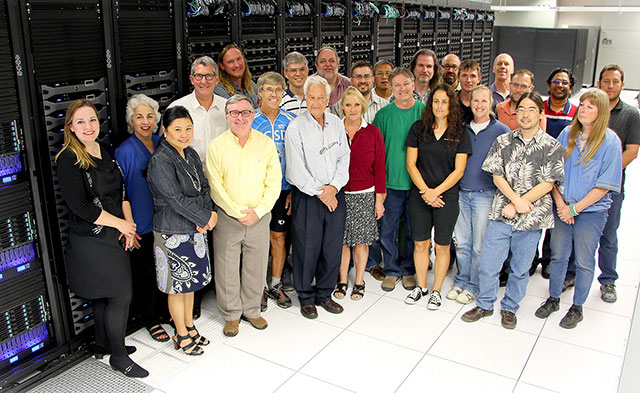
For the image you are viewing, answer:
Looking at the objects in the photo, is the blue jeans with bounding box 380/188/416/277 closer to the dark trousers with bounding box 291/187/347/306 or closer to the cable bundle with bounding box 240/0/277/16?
the dark trousers with bounding box 291/187/347/306

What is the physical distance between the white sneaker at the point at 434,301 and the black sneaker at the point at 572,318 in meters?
0.82

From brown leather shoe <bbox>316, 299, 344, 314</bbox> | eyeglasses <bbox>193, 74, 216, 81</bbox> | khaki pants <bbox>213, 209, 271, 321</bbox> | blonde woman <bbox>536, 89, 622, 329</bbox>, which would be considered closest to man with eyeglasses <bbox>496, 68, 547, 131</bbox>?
blonde woman <bbox>536, 89, 622, 329</bbox>

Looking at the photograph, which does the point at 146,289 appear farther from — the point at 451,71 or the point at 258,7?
the point at 451,71

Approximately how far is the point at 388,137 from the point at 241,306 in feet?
5.28

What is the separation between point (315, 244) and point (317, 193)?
15.6 inches

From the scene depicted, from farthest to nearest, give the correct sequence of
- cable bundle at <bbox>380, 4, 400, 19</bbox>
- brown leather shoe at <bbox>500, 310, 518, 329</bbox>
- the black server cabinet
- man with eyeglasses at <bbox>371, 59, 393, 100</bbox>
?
the black server cabinet < cable bundle at <bbox>380, 4, 400, 19</bbox> < man with eyeglasses at <bbox>371, 59, 393, 100</bbox> < brown leather shoe at <bbox>500, 310, 518, 329</bbox>

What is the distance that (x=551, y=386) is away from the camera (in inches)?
112

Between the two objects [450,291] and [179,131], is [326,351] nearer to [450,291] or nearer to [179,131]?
[450,291]

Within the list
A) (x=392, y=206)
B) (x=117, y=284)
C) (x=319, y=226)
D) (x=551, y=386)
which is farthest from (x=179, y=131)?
(x=551, y=386)

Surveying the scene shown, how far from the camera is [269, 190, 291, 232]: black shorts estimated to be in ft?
12.3

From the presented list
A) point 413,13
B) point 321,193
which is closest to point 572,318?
point 321,193

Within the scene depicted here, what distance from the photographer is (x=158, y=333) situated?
3346 mm

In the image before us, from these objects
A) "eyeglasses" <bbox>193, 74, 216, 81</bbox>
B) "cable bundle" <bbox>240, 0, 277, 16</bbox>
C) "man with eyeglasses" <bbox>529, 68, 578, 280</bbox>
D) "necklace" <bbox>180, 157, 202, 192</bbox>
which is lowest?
"necklace" <bbox>180, 157, 202, 192</bbox>

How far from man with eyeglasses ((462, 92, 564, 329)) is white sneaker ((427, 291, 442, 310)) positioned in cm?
25
